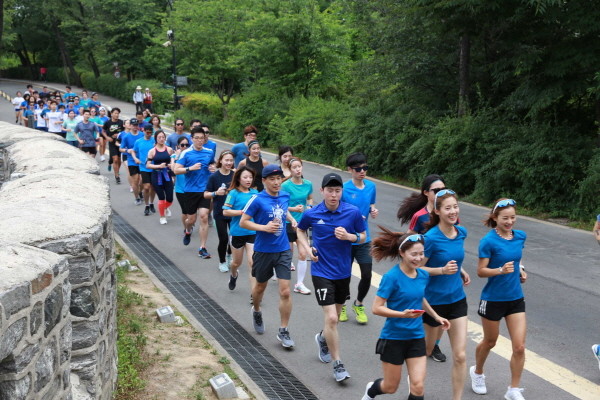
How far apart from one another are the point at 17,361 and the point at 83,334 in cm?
152

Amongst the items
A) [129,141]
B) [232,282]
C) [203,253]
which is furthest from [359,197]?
[129,141]

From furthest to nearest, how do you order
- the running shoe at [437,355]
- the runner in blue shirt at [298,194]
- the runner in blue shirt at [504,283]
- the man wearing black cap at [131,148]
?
the man wearing black cap at [131,148]
the runner in blue shirt at [298,194]
the running shoe at [437,355]
the runner in blue shirt at [504,283]

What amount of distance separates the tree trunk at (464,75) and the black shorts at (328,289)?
14.3 m

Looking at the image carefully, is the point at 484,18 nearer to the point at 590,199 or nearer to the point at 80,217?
the point at 590,199

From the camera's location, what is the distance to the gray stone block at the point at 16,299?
3.02 m

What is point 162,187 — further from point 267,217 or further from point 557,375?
point 557,375

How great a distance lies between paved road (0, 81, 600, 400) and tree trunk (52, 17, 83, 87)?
201 feet

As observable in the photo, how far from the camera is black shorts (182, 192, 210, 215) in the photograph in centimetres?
1254

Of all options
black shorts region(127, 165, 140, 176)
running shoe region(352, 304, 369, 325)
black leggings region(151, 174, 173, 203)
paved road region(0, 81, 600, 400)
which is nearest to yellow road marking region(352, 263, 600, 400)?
paved road region(0, 81, 600, 400)

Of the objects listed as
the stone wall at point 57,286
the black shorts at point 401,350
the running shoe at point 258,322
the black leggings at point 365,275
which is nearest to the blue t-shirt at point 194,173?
the running shoe at point 258,322

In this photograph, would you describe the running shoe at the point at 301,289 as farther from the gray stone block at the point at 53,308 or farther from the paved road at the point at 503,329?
the gray stone block at the point at 53,308

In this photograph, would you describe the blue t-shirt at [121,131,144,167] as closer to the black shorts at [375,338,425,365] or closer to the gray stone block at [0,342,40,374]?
the black shorts at [375,338,425,365]

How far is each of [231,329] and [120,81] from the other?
54.2 meters

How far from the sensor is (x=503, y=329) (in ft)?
28.7
